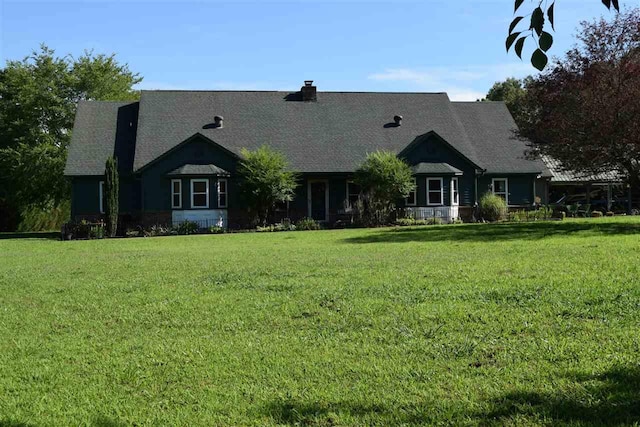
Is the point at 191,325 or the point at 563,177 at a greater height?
the point at 563,177

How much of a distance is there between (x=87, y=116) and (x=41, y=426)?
33.7 meters

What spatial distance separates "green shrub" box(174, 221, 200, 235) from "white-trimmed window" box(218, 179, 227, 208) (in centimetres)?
224

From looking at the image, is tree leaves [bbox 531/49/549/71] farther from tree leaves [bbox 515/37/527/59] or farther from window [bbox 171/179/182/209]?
window [bbox 171/179/182/209]

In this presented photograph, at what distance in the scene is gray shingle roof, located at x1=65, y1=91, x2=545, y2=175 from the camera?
3381 cm

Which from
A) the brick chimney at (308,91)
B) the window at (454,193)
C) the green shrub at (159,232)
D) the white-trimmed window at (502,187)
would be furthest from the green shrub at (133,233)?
the white-trimmed window at (502,187)

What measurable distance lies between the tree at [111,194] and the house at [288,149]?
2.09m

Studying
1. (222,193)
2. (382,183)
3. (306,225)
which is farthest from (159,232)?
(382,183)

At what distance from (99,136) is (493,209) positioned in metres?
20.7

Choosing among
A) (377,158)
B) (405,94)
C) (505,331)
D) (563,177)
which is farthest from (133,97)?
(505,331)

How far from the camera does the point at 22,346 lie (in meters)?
7.37

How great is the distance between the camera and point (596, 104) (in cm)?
2239

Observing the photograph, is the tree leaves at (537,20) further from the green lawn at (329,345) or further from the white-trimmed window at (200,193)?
the white-trimmed window at (200,193)

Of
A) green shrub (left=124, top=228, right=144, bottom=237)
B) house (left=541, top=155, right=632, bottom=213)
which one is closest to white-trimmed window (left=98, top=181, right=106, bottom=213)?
green shrub (left=124, top=228, right=144, bottom=237)

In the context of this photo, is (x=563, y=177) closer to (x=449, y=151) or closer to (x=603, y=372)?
(x=449, y=151)
